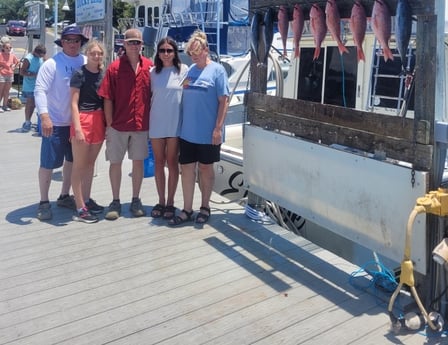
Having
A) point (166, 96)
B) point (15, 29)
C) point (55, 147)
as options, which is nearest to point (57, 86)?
point (55, 147)

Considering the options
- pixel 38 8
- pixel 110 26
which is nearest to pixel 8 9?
pixel 38 8

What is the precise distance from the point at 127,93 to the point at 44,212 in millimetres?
1345

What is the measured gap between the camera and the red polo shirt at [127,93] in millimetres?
4543

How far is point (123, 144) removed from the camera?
15.6 feet

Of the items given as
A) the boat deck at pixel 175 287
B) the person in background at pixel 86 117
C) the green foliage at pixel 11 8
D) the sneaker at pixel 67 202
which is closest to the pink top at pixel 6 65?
the boat deck at pixel 175 287

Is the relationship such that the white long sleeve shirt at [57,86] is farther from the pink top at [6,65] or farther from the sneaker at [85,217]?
the pink top at [6,65]

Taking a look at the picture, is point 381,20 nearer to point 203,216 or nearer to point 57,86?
point 203,216

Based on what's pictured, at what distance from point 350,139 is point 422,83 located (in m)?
0.68

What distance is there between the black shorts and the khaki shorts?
0.39m

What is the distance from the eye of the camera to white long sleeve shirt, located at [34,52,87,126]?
4625mm

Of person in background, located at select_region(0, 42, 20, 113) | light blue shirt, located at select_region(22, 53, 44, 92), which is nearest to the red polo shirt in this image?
light blue shirt, located at select_region(22, 53, 44, 92)

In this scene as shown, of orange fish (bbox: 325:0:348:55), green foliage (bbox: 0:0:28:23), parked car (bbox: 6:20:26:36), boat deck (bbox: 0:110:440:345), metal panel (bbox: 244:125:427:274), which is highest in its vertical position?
green foliage (bbox: 0:0:28:23)

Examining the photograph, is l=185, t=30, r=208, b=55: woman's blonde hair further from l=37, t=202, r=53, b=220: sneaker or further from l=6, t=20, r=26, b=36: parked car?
l=6, t=20, r=26, b=36: parked car

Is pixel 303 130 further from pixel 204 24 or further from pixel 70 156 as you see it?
pixel 204 24
